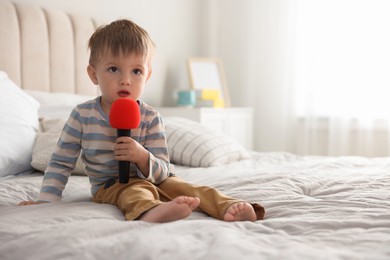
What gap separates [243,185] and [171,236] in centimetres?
71

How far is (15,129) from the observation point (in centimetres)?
193

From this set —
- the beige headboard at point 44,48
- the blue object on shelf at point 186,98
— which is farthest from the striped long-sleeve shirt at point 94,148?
the blue object on shelf at point 186,98

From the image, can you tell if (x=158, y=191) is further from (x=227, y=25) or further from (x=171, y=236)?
(x=227, y=25)

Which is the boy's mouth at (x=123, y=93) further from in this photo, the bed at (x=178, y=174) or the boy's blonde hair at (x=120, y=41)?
the bed at (x=178, y=174)

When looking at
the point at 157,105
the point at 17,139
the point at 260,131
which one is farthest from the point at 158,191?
the point at 260,131

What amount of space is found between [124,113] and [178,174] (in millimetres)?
855

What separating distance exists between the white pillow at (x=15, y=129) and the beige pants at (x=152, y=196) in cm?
63

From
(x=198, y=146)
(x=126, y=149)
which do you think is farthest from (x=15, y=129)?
(x=126, y=149)

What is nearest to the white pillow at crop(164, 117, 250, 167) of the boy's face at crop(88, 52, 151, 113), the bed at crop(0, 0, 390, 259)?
the bed at crop(0, 0, 390, 259)

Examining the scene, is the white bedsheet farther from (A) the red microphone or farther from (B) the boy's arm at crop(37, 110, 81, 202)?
(A) the red microphone

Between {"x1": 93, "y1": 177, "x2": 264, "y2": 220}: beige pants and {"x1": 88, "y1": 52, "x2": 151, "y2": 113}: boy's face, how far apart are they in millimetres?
228

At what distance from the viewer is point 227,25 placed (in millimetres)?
4320

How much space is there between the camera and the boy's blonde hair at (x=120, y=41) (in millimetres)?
1320

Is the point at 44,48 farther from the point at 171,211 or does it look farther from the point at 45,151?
the point at 171,211
